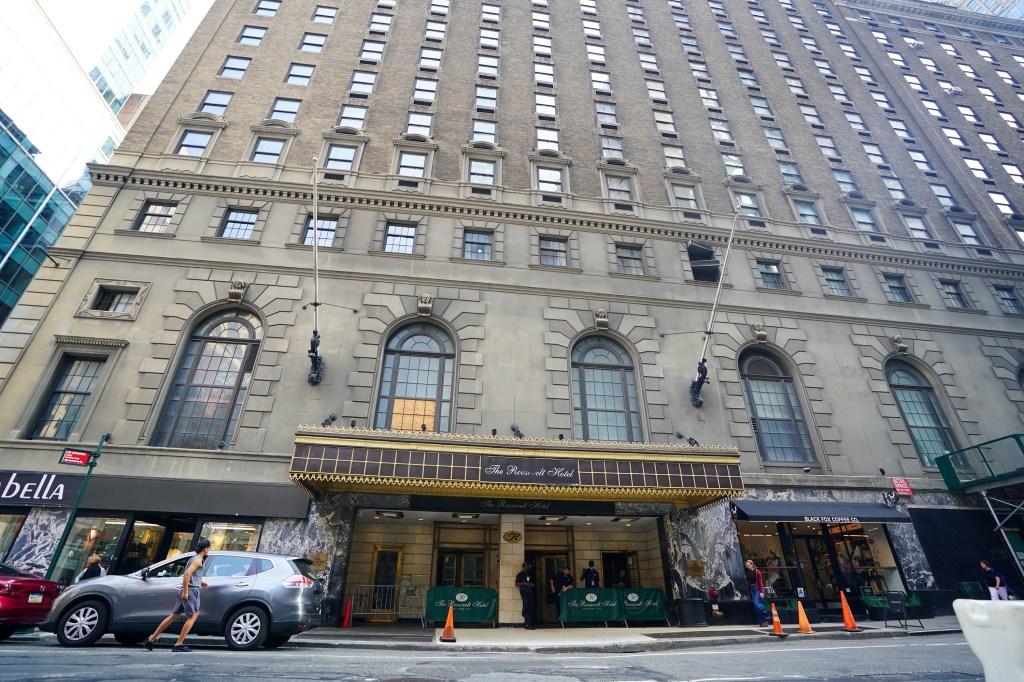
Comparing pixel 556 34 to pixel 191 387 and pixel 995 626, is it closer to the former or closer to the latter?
pixel 191 387

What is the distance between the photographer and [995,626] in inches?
106

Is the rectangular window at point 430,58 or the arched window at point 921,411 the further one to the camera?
the rectangular window at point 430,58

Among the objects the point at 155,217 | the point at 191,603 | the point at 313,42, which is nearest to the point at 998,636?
the point at 191,603

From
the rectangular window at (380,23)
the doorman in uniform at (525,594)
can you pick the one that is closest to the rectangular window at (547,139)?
the rectangular window at (380,23)

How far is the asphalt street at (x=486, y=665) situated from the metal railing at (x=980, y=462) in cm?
1136

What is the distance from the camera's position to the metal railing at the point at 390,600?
657 inches

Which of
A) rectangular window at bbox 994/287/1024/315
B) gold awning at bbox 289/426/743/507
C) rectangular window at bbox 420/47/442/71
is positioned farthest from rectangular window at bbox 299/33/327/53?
rectangular window at bbox 994/287/1024/315

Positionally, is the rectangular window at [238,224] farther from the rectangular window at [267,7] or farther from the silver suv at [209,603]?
the rectangular window at [267,7]

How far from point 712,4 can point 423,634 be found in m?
49.6

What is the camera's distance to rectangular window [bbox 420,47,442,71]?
29.9m

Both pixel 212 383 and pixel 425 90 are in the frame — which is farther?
pixel 425 90

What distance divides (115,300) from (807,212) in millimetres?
33566

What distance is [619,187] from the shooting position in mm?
26328

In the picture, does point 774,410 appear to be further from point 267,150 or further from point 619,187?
point 267,150
